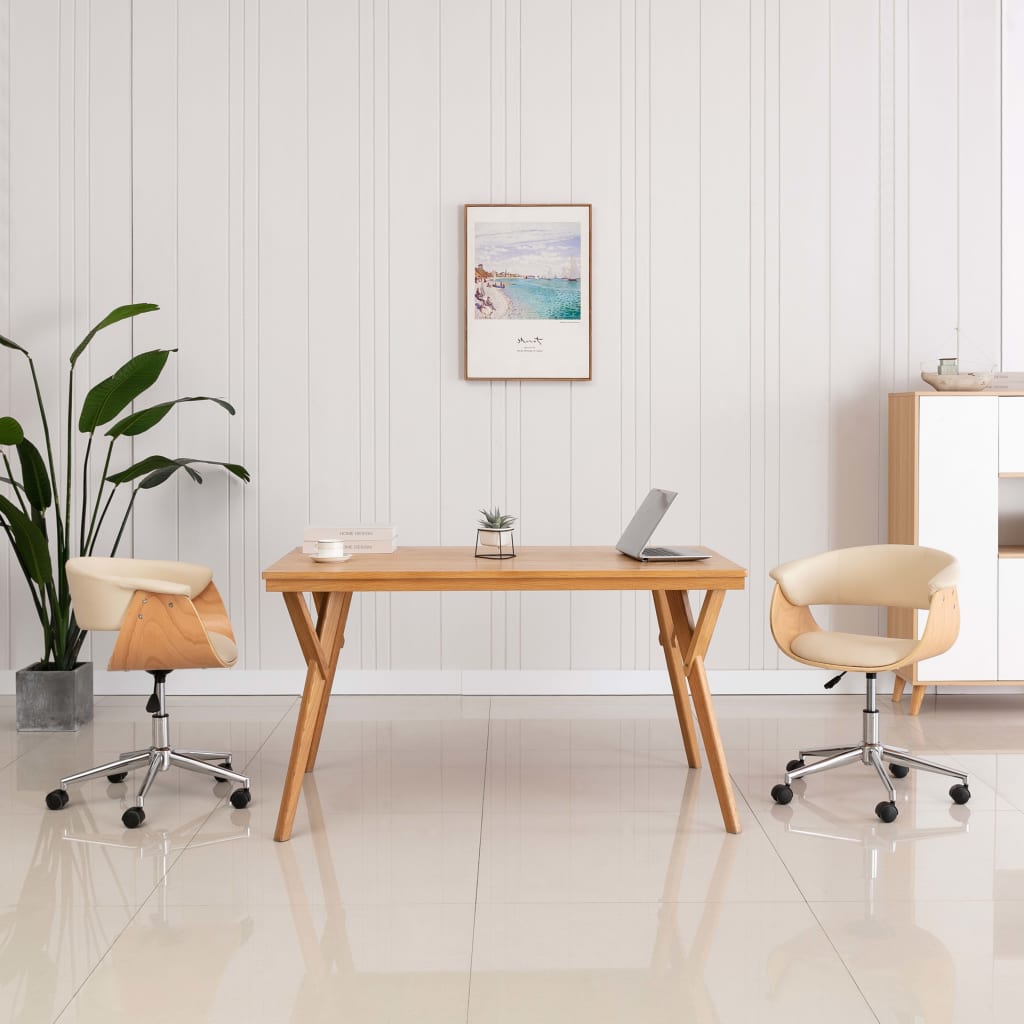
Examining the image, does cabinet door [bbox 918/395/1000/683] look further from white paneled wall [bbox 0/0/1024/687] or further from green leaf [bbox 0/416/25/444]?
green leaf [bbox 0/416/25/444]

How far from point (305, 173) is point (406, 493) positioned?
5.00ft

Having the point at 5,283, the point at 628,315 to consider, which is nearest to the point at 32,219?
the point at 5,283

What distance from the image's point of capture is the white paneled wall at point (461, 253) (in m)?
5.01

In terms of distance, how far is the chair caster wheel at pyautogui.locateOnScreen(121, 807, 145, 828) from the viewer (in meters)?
3.34

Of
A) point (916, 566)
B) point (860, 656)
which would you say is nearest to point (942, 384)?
point (916, 566)

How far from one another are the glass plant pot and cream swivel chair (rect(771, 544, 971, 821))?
3.09 ft

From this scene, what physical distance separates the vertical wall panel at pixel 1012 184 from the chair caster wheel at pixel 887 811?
2.53 meters

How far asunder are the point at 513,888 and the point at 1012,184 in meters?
3.99

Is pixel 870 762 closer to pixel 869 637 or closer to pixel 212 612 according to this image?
pixel 869 637

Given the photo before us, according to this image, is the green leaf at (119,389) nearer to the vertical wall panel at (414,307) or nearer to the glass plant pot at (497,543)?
the vertical wall panel at (414,307)

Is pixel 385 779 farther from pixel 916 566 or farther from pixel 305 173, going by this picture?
pixel 305 173

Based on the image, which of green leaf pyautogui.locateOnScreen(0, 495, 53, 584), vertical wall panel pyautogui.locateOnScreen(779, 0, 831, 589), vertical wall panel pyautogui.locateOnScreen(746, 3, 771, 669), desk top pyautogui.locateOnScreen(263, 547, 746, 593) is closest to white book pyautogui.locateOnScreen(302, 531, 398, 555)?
desk top pyautogui.locateOnScreen(263, 547, 746, 593)

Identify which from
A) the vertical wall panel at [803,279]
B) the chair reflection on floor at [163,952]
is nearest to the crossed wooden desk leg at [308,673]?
the chair reflection on floor at [163,952]

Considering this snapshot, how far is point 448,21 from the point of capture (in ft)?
16.4
